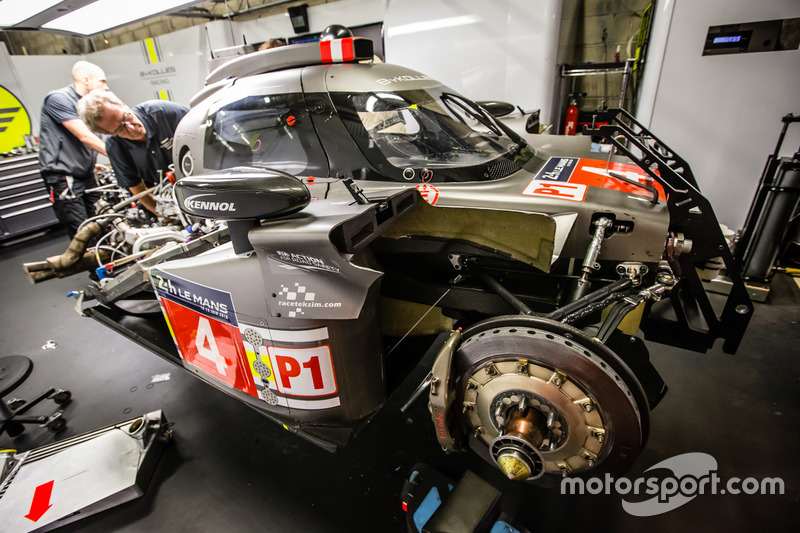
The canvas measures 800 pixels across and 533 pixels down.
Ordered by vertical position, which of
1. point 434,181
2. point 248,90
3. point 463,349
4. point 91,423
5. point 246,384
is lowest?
point 91,423

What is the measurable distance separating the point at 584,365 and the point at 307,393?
3.27ft

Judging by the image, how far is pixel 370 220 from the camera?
1242mm

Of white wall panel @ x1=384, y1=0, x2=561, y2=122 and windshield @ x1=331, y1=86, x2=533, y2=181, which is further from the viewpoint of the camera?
white wall panel @ x1=384, y1=0, x2=561, y2=122

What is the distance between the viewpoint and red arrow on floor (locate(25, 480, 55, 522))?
1570 millimetres

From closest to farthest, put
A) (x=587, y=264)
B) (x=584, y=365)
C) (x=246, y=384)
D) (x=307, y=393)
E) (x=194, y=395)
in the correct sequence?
(x=584, y=365) < (x=587, y=264) < (x=307, y=393) < (x=246, y=384) < (x=194, y=395)

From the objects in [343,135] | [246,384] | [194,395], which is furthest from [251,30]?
[246,384]

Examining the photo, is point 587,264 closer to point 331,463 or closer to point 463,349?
point 463,349

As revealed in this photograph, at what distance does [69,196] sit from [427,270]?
4.55 meters

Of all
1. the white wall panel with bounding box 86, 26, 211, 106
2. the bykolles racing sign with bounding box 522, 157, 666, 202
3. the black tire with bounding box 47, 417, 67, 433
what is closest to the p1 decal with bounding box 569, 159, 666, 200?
the bykolles racing sign with bounding box 522, 157, 666, 202

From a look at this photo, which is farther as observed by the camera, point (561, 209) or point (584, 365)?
point (561, 209)

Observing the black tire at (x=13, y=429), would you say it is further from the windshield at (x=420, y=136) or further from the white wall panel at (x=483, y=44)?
the white wall panel at (x=483, y=44)

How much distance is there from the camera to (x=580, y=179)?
1720mm

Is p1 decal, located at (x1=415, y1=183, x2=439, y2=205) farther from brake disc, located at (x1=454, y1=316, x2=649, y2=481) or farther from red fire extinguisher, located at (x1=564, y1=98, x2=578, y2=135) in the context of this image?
red fire extinguisher, located at (x1=564, y1=98, x2=578, y2=135)

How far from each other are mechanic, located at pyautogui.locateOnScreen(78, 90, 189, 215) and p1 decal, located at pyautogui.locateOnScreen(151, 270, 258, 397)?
2333 millimetres
